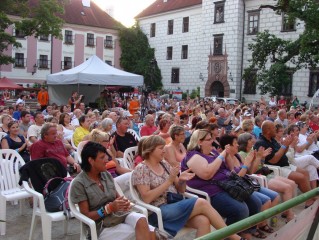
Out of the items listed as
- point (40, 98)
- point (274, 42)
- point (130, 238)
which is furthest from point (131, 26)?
point (130, 238)

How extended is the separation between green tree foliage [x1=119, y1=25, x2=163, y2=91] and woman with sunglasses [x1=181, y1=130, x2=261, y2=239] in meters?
36.2

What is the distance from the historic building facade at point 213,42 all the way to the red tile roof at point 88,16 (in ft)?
15.7

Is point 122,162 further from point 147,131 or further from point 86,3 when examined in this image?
point 86,3

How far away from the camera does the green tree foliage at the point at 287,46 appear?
15.6 metres

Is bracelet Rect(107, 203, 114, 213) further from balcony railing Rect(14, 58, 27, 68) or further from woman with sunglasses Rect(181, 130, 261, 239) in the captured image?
balcony railing Rect(14, 58, 27, 68)

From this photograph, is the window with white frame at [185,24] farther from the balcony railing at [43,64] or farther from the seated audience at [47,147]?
the seated audience at [47,147]

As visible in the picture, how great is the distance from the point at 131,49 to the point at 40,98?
26.6 m

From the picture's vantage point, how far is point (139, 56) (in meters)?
42.8

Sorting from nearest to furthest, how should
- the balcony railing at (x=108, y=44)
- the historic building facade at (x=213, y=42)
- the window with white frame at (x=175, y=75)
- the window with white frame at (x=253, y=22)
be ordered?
the historic building facade at (x=213, y=42), the window with white frame at (x=253, y=22), the window with white frame at (x=175, y=75), the balcony railing at (x=108, y=44)

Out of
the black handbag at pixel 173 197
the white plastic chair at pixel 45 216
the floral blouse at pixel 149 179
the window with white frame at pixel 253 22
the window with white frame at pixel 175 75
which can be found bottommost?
the white plastic chair at pixel 45 216

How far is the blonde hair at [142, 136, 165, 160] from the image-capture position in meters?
4.10

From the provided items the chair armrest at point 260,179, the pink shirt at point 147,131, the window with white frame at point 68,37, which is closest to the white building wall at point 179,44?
the window with white frame at point 68,37

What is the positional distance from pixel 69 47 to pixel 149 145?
129ft

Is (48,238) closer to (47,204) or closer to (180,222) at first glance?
(47,204)
